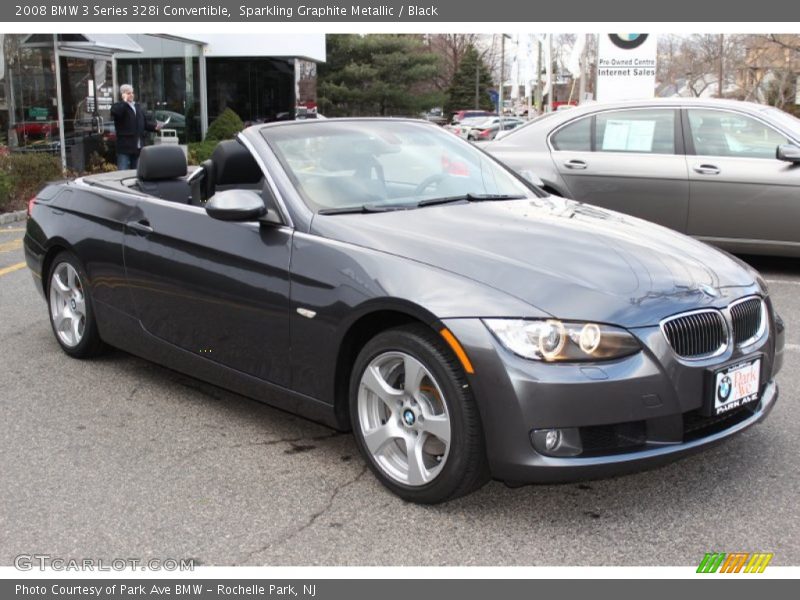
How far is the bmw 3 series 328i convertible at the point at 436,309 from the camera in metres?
3.24

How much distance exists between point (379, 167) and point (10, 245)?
7.66 metres

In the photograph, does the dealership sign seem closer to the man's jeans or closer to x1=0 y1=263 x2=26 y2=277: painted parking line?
the man's jeans

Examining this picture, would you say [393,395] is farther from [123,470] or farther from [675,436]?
[123,470]

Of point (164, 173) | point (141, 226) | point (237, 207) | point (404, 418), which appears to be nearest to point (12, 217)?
point (164, 173)

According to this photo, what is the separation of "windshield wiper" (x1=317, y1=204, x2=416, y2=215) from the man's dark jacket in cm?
1132

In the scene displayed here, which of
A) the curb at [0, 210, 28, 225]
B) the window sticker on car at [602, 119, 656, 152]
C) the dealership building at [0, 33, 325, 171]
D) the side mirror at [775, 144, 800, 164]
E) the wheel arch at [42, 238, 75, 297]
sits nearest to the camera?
the wheel arch at [42, 238, 75, 297]

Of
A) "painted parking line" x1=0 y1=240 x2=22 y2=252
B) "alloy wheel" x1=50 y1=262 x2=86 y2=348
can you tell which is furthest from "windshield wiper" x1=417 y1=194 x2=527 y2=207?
"painted parking line" x1=0 y1=240 x2=22 y2=252

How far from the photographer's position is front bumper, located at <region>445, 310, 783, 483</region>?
3.18m

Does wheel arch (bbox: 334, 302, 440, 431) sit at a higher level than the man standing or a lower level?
lower

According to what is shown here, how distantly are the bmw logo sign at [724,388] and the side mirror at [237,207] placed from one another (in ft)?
6.87

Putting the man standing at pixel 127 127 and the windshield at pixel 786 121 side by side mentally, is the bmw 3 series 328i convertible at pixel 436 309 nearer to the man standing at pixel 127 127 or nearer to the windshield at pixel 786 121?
the windshield at pixel 786 121

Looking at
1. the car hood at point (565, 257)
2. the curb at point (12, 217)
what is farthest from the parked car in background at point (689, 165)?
the curb at point (12, 217)

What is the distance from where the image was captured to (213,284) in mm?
4355

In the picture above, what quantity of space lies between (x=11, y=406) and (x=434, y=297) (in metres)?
2.78
